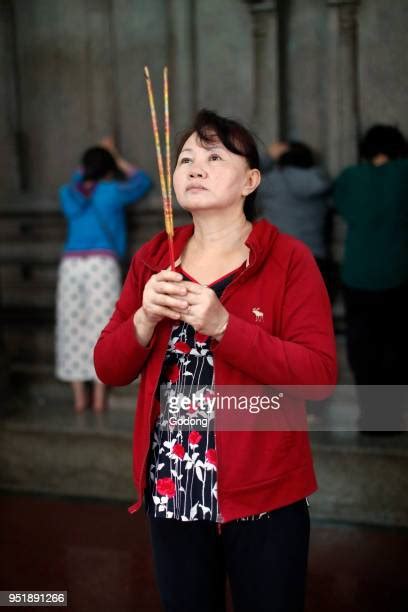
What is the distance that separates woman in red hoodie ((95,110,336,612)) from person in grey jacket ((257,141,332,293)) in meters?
2.16

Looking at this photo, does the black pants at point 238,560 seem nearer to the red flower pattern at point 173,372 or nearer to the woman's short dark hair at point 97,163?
the red flower pattern at point 173,372

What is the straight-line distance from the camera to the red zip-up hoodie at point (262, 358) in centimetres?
145

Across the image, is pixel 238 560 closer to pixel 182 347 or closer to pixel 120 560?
pixel 182 347

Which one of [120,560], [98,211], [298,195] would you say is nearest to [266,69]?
[298,195]

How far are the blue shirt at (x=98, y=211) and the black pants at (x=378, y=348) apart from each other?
136 cm

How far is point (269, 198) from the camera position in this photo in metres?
3.76

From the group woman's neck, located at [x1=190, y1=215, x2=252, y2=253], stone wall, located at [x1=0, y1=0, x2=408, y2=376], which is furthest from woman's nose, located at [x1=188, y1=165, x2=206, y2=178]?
stone wall, located at [x1=0, y1=0, x2=408, y2=376]

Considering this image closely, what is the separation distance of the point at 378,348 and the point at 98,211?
5.66ft

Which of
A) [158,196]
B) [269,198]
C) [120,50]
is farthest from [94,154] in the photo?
[269,198]

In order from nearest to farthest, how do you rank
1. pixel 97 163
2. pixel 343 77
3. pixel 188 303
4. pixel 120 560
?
→ pixel 188 303
pixel 120 560
pixel 343 77
pixel 97 163

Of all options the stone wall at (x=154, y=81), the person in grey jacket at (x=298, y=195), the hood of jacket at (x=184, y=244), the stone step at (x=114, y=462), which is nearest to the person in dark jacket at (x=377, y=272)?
the person in grey jacket at (x=298, y=195)

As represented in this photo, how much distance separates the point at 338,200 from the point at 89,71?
5.93ft

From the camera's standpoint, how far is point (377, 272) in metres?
3.51

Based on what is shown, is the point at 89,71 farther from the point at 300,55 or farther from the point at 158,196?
the point at 300,55
